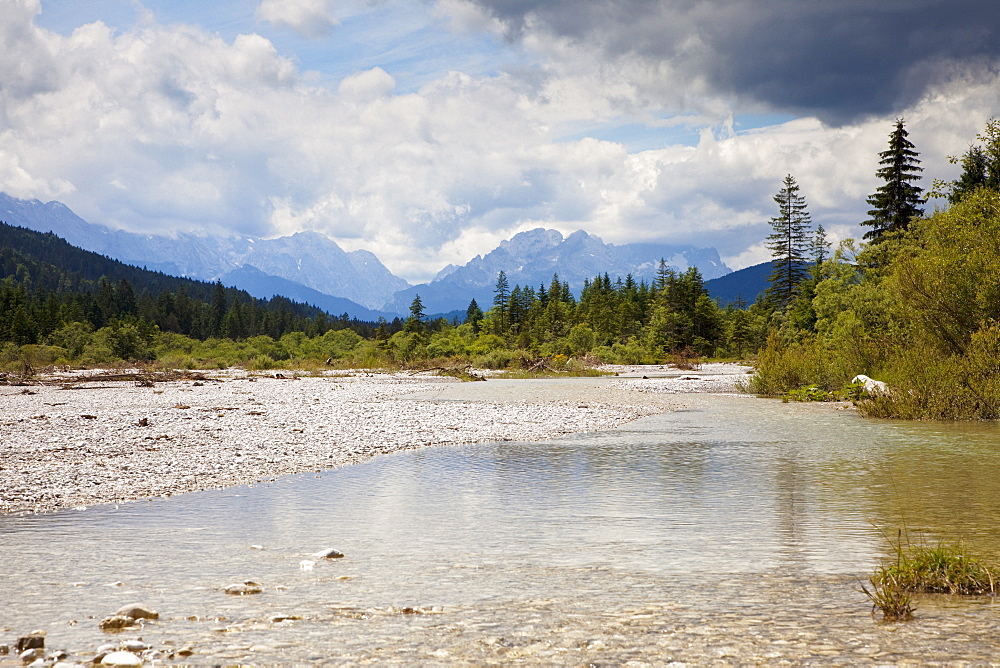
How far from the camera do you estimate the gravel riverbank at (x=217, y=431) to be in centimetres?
1188

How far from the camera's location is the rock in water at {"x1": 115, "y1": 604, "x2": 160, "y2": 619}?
212 inches

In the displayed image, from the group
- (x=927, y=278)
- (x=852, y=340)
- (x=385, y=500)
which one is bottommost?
(x=385, y=500)

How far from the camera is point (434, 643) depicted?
4.89m

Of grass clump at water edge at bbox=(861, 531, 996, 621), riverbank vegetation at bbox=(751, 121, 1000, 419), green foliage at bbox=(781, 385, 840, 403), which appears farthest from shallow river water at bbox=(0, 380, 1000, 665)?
green foliage at bbox=(781, 385, 840, 403)

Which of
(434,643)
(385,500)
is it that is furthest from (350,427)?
(434,643)

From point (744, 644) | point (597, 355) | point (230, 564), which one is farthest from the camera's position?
point (597, 355)

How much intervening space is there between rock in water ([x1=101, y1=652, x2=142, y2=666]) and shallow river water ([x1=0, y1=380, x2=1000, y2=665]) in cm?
28

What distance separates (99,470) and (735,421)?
18982 millimetres

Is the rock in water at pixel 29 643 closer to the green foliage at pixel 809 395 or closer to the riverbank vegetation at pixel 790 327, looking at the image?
the riverbank vegetation at pixel 790 327

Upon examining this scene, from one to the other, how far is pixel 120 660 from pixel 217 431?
1531cm

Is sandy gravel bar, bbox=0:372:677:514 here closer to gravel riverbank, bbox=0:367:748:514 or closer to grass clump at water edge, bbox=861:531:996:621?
gravel riverbank, bbox=0:367:748:514

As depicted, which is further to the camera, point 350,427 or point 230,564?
point 350,427

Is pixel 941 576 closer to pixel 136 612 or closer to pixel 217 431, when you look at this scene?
pixel 136 612

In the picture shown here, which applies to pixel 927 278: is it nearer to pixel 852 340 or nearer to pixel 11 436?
pixel 852 340
